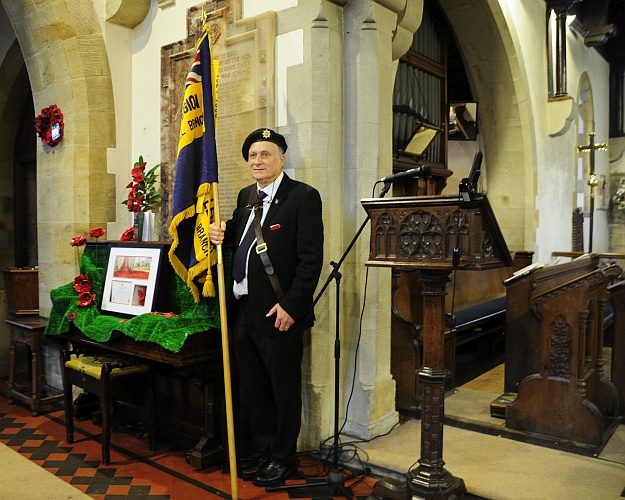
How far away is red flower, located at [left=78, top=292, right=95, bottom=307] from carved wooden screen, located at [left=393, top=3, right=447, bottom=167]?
9.53ft

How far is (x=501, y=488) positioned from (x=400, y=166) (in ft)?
10.5

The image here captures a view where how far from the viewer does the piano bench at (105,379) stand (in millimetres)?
3090

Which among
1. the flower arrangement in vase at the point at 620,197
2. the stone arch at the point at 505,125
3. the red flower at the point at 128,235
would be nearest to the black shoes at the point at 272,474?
the red flower at the point at 128,235

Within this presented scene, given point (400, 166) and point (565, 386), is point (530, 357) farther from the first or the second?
point (400, 166)

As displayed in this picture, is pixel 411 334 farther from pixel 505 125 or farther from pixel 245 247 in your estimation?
pixel 505 125

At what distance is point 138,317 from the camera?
306 cm

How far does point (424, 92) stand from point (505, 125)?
162cm

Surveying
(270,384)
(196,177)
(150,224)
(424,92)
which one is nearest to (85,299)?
(150,224)

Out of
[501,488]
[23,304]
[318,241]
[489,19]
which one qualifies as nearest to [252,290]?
[318,241]

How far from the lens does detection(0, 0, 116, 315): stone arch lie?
411 cm

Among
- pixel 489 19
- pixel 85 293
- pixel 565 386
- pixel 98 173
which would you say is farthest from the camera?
pixel 489 19

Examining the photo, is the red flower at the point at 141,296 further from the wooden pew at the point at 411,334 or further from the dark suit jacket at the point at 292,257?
the wooden pew at the point at 411,334

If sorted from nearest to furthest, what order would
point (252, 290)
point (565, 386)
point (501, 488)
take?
1. point (501, 488)
2. point (252, 290)
3. point (565, 386)

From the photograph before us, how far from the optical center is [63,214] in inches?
166
